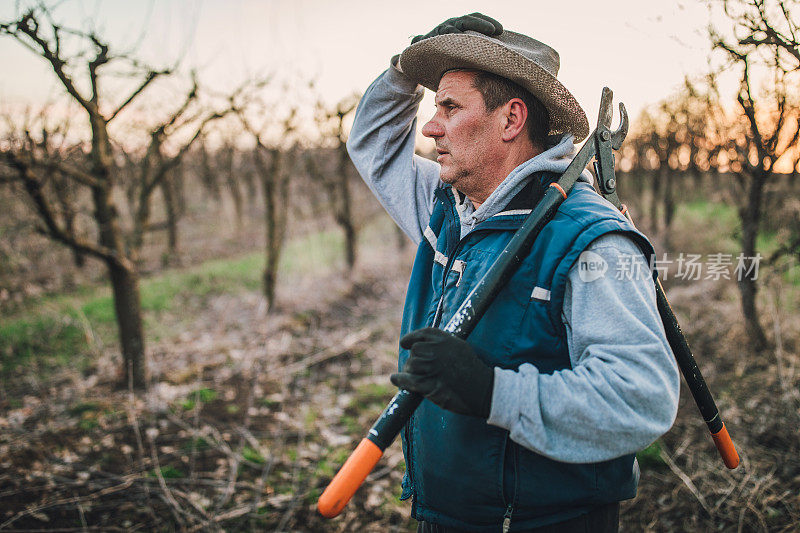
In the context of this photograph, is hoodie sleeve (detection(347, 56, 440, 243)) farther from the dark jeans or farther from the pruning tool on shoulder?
the dark jeans

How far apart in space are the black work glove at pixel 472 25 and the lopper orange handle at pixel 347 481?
1480mm

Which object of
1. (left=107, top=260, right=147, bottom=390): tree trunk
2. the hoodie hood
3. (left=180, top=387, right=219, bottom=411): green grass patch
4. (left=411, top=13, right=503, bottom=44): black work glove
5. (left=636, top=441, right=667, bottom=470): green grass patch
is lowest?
(left=636, top=441, right=667, bottom=470): green grass patch

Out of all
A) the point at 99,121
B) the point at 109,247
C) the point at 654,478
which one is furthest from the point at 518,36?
the point at 109,247

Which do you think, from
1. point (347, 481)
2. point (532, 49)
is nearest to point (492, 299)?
point (347, 481)

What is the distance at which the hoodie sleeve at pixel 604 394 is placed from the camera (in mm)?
1145

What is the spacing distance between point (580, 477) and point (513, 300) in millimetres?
549

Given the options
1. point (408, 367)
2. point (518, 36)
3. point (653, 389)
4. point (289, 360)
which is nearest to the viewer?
point (653, 389)

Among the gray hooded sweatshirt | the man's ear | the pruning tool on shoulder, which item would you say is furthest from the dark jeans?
the man's ear

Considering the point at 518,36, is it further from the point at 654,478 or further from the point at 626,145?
the point at 626,145

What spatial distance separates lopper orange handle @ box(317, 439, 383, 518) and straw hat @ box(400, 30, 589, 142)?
130 centimetres

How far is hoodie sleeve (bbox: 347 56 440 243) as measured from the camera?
221 cm

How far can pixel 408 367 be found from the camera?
129cm

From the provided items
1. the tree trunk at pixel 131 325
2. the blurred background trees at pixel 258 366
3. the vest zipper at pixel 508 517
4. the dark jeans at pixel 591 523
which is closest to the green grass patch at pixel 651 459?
the blurred background trees at pixel 258 366

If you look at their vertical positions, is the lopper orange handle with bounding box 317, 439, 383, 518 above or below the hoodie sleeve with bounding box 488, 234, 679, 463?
below
